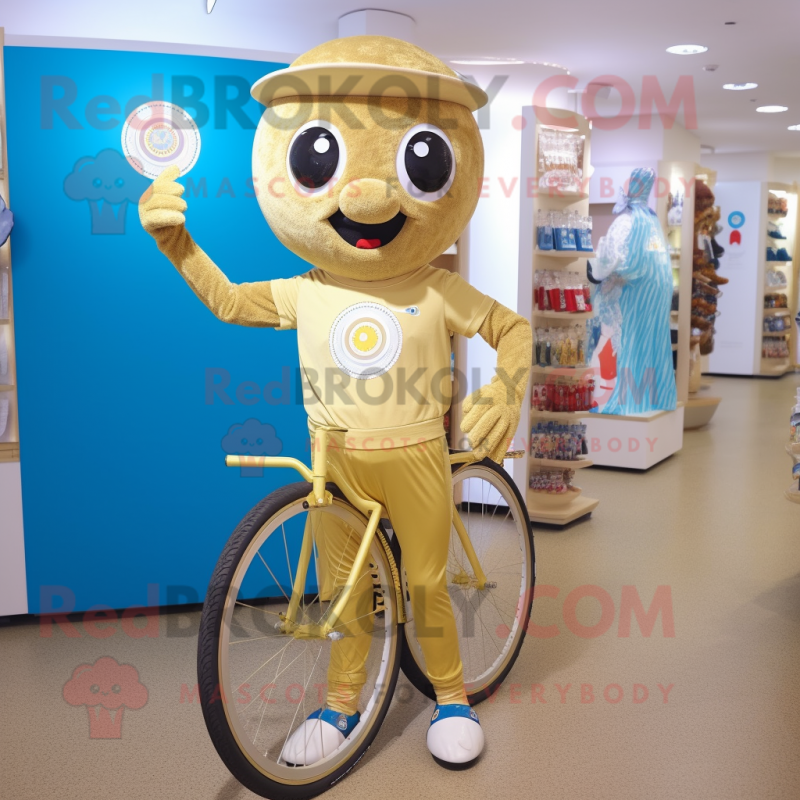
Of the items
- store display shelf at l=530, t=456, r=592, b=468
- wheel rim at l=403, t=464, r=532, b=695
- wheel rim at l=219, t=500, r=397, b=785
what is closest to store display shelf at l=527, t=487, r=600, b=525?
store display shelf at l=530, t=456, r=592, b=468

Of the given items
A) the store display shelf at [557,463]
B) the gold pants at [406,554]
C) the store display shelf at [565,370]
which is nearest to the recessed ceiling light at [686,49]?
the store display shelf at [565,370]

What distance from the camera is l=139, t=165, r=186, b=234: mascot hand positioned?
7.30 ft

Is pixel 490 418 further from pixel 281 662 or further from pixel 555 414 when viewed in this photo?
pixel 555 414

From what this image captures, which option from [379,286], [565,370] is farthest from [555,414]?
[379,286]

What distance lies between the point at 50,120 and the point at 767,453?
5.47 metres

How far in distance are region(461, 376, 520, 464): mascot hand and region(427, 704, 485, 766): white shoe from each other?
2.41 ft

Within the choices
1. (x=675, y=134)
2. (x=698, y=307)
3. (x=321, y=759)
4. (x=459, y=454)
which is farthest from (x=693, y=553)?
(x=675, y=134)

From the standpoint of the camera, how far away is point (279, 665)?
2938 millimetres

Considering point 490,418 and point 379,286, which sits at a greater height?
point 379,286

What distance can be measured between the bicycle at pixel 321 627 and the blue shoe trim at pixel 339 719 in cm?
5

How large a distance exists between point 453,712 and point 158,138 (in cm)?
215

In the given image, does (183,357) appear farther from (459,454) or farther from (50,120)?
(459,454)

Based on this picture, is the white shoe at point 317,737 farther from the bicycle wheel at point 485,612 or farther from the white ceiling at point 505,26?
the white ceiling at point 505,26

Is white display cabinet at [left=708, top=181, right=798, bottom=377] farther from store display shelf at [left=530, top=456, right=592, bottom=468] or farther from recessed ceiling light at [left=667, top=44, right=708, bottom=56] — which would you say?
store display shelf at [left=530, top=456, right=592, bottom=468]
